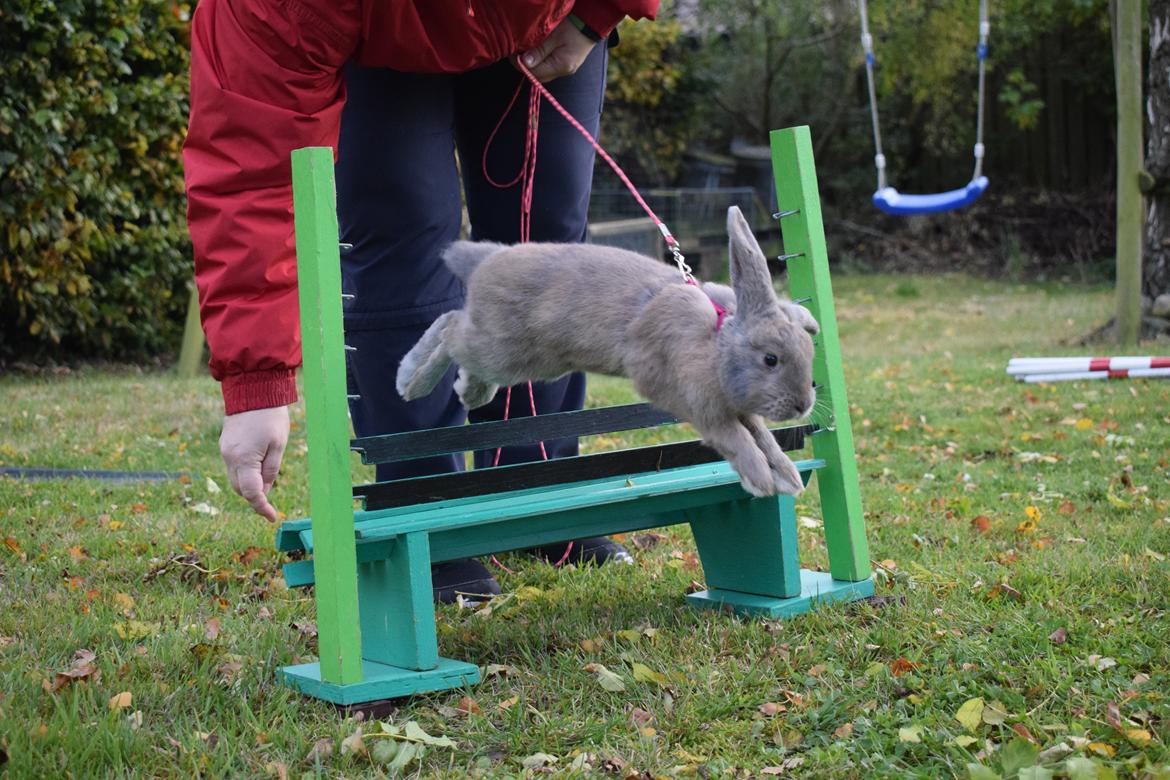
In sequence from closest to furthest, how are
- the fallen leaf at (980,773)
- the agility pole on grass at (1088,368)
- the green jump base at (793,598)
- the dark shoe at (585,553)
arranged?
the fallen leaf at (980,773) < the green jump base at (793,598) < the dark shoe at (585,553) < the agility pole on grass at (1088,368)

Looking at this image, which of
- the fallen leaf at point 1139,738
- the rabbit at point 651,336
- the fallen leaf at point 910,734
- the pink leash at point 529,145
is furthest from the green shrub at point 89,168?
the fallen leaf at point 1139,738

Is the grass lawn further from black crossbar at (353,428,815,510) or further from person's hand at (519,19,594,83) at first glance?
person's hand at (519,19,594,83)

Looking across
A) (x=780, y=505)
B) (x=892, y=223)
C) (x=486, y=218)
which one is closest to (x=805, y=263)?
(x=780, y=505)

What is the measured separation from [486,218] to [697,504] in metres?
0.86

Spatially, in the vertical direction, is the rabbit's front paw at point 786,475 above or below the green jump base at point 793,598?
above

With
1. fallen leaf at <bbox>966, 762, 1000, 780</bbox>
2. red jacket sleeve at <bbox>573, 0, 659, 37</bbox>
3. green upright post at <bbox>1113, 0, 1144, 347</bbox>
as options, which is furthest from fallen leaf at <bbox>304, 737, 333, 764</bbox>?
green upright post at <bbox>1113, 0, 1144, 347</bbox>

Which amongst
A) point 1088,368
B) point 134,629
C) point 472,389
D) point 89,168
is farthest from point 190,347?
point 472,389

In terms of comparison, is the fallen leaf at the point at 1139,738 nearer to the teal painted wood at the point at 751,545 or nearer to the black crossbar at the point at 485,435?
the teal painted wood at the point at 751,545

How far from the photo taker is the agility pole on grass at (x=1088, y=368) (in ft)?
18.2

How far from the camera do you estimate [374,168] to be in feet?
8.34

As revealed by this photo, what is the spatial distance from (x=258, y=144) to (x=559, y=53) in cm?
73

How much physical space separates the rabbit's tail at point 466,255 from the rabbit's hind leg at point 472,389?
0.66 feet

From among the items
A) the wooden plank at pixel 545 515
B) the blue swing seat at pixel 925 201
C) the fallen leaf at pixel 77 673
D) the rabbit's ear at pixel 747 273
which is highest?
the blue swing seat at pixel 925 201

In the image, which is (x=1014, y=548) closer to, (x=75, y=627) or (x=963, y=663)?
(x=963, y=663)
